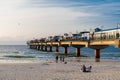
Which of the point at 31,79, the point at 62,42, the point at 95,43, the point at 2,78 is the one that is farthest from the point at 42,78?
the point at 62,42

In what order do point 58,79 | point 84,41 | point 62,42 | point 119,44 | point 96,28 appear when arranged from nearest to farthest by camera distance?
point 58,79
point 119,44
point 84,41
point 96,28
point 62,42

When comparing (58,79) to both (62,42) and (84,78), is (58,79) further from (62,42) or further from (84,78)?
(62,42)

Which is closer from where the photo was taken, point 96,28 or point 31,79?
point 31,79

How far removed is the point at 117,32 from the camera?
188 ft

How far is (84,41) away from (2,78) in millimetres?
46259

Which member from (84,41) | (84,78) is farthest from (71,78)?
(84,41)

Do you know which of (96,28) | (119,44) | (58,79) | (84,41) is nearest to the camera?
(58,79)

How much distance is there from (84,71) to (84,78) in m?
6.97

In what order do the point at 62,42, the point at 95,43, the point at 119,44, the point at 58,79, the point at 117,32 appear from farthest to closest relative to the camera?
the point at 62,42, the point at 95,43, the point at 117,32, the point at 119,44, the point at 58,79

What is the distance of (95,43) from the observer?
2584 inches

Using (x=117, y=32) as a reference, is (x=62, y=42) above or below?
below

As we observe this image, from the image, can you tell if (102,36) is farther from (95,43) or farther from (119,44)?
(119,44)

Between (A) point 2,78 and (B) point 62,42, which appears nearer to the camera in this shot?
(A) point 2,78

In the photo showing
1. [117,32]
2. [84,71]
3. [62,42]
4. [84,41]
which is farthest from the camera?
[62,42]
